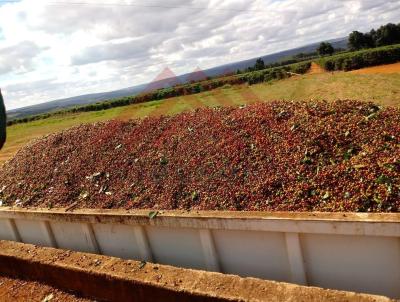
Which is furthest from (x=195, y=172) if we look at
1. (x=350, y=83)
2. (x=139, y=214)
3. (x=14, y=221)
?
(x=350, y=83)

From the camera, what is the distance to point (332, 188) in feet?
13.2

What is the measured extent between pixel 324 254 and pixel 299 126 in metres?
2.31

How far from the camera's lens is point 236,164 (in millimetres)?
5039

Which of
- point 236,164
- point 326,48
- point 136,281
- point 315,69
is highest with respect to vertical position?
point 326,48

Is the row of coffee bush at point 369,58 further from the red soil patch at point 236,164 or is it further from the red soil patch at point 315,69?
the red soil patch at point 236,164

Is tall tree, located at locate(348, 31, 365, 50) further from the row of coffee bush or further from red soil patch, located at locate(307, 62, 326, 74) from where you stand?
the row of coffee bush

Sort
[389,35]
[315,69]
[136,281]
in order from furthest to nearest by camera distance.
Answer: [389,35], [315,69], [136,281]

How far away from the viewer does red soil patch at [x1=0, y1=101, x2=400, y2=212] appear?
4.08 metres

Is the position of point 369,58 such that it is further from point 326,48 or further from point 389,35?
point 326,48

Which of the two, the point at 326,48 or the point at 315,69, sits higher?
the point at 326,48

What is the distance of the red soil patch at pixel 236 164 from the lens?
13.4ft

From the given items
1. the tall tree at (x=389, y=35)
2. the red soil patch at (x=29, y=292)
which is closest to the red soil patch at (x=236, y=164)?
the red soil patch at (x=29, y=292)

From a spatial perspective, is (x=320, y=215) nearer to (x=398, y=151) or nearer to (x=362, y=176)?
(x=362, y=176)

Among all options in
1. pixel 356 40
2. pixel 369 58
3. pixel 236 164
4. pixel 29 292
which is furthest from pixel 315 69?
pixel 29 292
